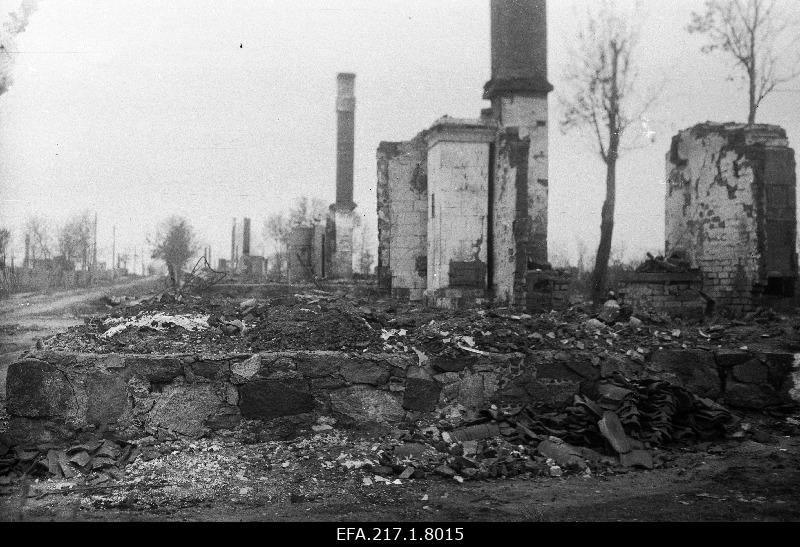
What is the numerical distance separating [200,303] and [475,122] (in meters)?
5.62

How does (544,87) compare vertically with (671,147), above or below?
above

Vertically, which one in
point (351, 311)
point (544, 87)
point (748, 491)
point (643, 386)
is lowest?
point (748, 491)

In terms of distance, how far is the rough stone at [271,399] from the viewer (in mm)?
5715

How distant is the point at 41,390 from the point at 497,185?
7.50 meters

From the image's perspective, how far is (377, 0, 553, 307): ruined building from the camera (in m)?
10.7

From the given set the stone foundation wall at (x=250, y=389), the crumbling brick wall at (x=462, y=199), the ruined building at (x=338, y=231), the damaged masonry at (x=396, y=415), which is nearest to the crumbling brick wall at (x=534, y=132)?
the crumbling brick wall at (x=462, y=199)

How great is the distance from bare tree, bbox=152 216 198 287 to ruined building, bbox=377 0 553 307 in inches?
1017

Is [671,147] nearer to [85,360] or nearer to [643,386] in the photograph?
[643,386]

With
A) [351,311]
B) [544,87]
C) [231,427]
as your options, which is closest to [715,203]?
[544,87]

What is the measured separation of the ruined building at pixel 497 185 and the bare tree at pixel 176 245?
25.8 metres

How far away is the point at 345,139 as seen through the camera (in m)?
27.4

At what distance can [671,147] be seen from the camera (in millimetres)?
11914

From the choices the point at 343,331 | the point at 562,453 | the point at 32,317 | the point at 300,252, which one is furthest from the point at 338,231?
the point at 562,453

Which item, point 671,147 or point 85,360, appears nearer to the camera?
point 85,360
